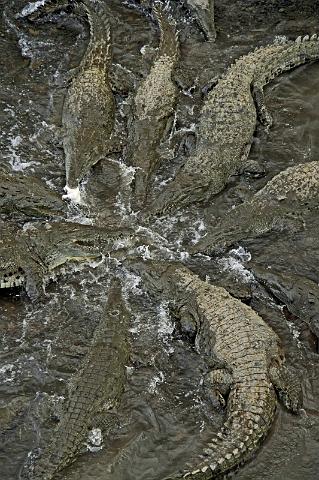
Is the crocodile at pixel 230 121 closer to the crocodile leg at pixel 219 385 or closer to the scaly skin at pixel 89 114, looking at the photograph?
the scaly skin at pixel 89 114

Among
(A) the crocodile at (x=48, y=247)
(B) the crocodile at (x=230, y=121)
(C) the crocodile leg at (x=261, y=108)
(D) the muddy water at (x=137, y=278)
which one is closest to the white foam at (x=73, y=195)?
(D) the muddy water at (x=137, y=278)

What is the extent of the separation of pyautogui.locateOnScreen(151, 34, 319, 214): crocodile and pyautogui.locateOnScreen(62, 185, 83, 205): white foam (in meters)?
0.93

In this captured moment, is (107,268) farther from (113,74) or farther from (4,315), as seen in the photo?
(113,74)

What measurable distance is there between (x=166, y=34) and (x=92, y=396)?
6.46 meters

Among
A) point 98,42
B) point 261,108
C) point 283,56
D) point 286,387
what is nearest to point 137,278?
point 286,387

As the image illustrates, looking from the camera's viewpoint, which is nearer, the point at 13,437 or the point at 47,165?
the point at 13,437

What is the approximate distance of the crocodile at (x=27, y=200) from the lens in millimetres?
8875

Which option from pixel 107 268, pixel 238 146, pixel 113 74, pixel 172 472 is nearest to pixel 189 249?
pixel 107 268

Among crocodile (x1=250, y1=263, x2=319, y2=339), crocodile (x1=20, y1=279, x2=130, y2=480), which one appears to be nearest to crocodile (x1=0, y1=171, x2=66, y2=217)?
crocodile (x1=20, y1=279, x2=130, y2=480)

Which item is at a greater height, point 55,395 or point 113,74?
point 113,74

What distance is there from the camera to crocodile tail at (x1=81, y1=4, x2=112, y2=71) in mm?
10961

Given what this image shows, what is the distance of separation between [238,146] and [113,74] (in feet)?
7.99

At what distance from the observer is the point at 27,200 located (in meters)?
8.87

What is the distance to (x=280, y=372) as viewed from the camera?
724cm
